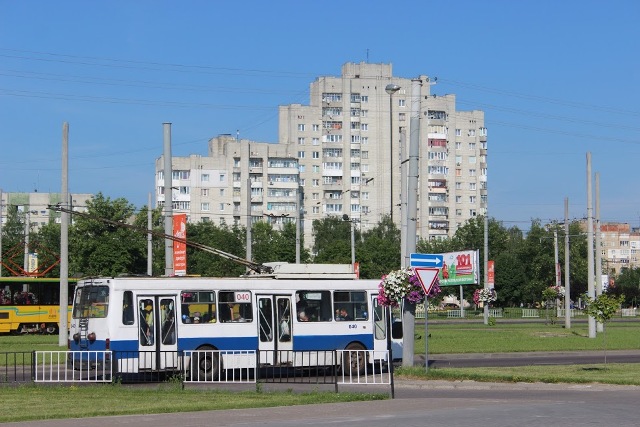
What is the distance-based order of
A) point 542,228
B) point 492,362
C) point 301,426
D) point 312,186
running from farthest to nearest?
point 312,186
point 542,228
point 492,362
point 301,426

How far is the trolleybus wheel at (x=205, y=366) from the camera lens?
1024 inches

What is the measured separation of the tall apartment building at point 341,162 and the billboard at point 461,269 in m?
67.1

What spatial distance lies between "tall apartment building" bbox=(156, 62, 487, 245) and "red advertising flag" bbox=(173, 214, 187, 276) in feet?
367

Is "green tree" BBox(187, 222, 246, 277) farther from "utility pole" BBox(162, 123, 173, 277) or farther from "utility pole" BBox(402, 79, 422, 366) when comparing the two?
"utility pole" BBox(402, 79, 422, 366)

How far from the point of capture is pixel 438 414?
17.9 metres

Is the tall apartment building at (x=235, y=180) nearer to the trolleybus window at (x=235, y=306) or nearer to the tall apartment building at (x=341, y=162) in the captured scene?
the tall apartment building at (x=341, y=162)

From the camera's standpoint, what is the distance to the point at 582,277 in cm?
13125

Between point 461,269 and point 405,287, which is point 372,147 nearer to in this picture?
point 461,269

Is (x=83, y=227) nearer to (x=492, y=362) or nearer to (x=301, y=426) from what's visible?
(x=492, y=362)

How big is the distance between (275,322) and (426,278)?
496 centimetres

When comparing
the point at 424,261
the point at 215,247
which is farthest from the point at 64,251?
the point at 215,247

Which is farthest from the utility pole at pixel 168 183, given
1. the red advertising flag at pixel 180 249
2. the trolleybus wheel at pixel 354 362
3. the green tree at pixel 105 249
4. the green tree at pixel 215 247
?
the green tree at pixel 105 249

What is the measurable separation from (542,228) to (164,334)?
373 ft

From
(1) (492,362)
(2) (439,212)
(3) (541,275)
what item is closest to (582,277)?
(3) (541,275)
